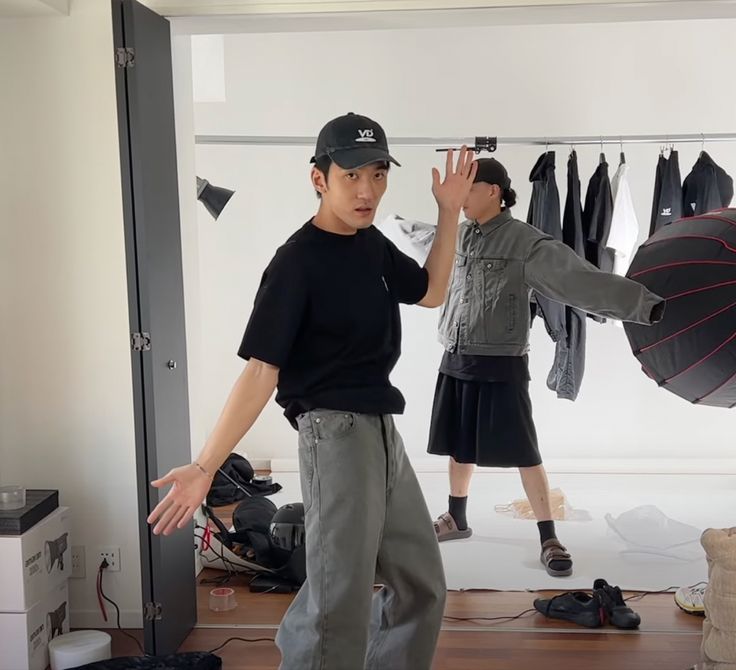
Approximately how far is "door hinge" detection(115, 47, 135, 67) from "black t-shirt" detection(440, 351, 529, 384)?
1630mm

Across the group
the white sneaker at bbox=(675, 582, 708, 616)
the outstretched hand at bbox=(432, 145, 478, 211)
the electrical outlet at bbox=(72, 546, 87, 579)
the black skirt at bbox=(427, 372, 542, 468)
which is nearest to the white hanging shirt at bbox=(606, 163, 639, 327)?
the black skirt at bbox=(427, 372, 542, 468)

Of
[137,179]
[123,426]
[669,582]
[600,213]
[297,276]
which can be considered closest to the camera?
[297,276]

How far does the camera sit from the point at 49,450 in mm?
2893

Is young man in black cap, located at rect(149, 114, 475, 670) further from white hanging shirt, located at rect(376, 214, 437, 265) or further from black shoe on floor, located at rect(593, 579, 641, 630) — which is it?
white hanging shirt, located at rect(376, 214, 437, 265)

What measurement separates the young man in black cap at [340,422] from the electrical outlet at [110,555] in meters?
1.08

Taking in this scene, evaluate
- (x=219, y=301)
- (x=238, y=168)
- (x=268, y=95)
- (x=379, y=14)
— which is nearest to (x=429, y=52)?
(x=268, y=95)

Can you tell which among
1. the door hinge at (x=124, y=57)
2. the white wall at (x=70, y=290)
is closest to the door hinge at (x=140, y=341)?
the white wall at (x=70, y=290)

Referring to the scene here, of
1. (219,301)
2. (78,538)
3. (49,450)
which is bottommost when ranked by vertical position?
(78,538)

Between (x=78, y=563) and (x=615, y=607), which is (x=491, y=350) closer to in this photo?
(x=615, y=607)

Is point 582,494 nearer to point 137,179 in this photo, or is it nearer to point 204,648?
point 204,648

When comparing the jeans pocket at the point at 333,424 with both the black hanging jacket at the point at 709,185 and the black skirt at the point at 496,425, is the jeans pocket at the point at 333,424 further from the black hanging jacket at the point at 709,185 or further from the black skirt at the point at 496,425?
the black hanging jacket at the point at 709,185

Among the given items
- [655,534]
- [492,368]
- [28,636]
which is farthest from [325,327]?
[655,534]

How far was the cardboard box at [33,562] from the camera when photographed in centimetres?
253

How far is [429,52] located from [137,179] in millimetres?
2816
